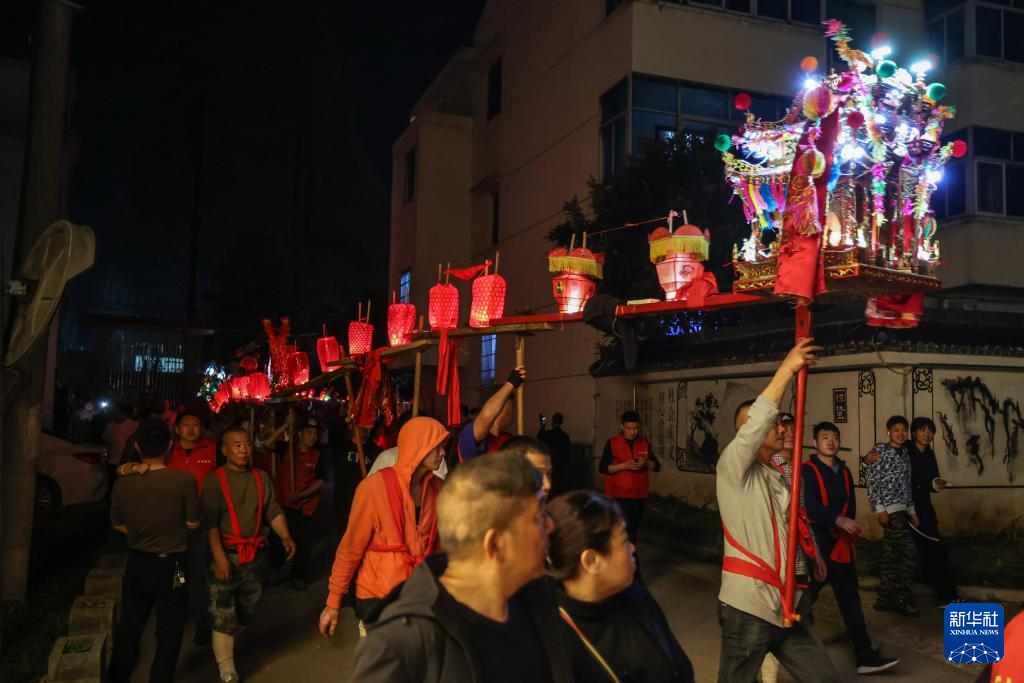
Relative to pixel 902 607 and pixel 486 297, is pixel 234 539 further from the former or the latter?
pixel 902 607


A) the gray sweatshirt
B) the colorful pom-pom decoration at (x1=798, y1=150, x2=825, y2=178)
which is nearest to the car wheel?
the gray sweatshirt

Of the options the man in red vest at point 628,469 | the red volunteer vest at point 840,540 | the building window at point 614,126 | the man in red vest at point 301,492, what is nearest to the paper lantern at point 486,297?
the man in red vest at point 628,469

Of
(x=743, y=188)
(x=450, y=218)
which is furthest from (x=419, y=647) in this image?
(x=450, y=218)

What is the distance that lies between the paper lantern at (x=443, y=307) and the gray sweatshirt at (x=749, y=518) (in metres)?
4.17

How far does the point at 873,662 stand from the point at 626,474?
3356mm

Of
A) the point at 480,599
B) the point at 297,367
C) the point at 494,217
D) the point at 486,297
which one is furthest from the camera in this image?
the point at 494,217

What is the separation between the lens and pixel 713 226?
1510cm

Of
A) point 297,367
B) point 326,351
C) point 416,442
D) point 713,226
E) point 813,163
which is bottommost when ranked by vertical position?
point 416,442

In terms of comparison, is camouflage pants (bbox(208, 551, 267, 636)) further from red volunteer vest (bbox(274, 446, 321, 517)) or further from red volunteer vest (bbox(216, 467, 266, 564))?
red volunteer vest (bbox(274, 446, 321, 517))

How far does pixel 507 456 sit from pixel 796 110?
10.6ft

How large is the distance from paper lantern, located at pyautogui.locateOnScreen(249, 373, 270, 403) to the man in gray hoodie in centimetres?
1562

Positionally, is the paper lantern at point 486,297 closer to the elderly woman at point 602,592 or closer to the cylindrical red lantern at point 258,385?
the elderly woman at point 602,592

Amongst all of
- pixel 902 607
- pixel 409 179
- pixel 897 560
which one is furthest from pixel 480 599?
pixel 409 179

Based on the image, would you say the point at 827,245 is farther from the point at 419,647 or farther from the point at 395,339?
the point at 395,339
